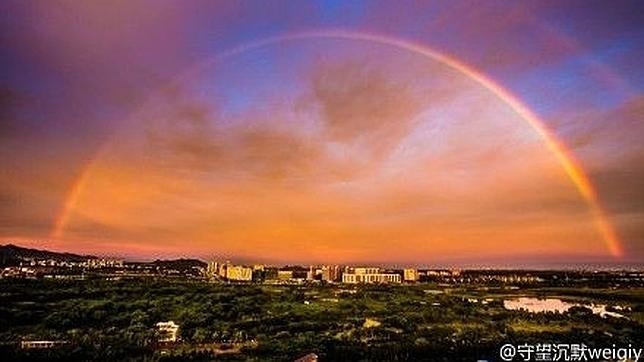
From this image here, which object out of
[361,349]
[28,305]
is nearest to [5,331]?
[28,305]

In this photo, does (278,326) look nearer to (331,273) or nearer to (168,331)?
(168,331)

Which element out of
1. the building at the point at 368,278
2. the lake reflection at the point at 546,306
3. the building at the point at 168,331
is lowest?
the building at the point at 168,331

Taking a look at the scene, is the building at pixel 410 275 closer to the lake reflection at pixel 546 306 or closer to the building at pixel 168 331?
the lake reflection at pixel 546 306

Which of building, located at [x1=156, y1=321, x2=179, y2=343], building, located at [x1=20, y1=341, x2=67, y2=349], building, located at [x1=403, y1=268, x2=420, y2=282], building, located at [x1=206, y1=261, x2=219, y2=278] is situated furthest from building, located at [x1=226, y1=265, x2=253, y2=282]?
building, located at [x1=20, y1=341, x2=67, y2=349]

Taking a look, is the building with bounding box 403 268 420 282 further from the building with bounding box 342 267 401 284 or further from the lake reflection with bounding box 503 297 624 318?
the lake reflection with bounding box 503 297 624 318

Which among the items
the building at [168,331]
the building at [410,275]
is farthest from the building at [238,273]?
the building at [168,331]

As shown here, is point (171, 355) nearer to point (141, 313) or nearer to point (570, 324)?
point (141, 313)

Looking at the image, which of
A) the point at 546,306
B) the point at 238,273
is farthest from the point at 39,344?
the point at 238,273
